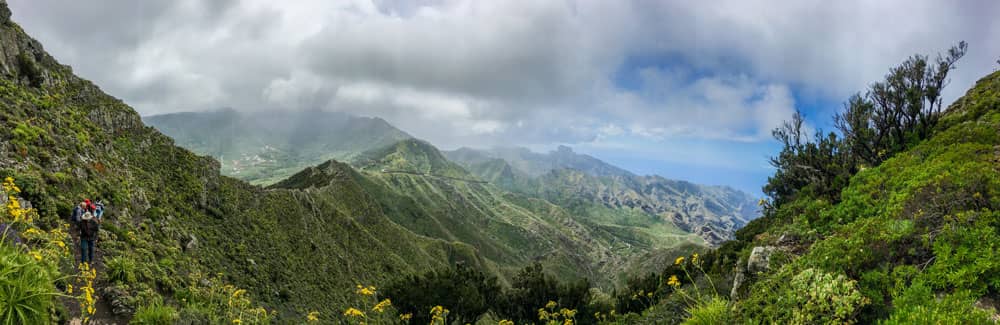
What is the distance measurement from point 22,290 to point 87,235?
9.74 metres

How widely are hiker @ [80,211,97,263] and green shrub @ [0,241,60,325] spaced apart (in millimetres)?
8293

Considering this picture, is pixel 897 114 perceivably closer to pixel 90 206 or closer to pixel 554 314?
pixel 554 314

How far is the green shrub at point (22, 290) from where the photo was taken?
5844 millimetres

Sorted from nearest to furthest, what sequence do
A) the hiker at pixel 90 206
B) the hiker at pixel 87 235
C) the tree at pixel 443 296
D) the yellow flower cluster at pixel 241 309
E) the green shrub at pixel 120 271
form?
the yellow flower cluster at pixel 241 309 < the hiker at pixel 87 235 < the green shrub at pixel 120 271 < the hiker at pixel 90 206 < the tree at pixel 443 296

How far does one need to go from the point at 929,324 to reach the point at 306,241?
69.3 metres

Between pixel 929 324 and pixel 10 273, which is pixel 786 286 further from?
A: pixel 10 273

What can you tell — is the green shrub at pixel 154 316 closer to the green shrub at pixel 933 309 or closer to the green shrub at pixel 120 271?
the green shrub at pixel 120 271

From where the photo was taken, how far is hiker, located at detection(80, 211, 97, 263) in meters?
12.9

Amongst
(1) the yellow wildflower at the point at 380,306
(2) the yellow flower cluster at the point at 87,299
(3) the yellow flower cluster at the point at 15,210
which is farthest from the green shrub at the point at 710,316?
(3) the yellow flower cluster at the point at 15,210

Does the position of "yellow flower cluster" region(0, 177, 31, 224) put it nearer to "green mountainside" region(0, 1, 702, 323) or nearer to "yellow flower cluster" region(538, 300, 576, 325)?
"green mountainside" region(0, 1, 702, 323)

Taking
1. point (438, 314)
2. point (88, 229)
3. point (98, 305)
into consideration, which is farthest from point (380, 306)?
point (88, 229)

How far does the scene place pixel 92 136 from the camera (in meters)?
29.1

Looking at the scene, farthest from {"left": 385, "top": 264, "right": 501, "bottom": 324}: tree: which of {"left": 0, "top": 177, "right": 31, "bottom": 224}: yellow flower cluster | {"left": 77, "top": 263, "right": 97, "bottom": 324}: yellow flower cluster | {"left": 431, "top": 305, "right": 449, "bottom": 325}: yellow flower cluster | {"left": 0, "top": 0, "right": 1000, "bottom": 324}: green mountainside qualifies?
{"left": 0, "top": 177, "right": 31, "bottom": 224}: yellow flower cluster

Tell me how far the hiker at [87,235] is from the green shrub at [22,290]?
8293mm
